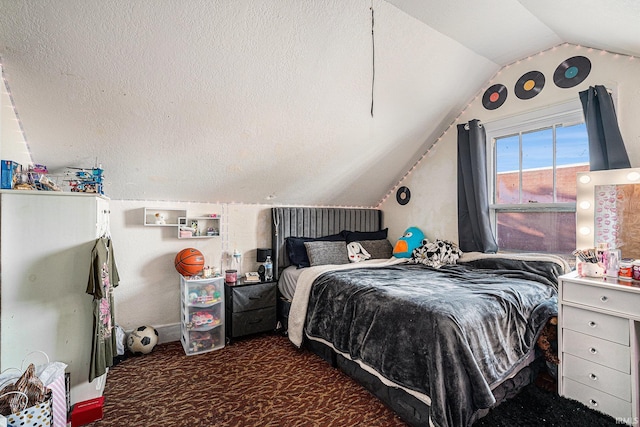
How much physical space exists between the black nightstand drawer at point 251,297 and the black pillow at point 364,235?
1236 millimetres

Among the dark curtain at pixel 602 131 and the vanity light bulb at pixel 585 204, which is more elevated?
the dark curtain at pixel 602 131

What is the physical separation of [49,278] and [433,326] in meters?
2.27

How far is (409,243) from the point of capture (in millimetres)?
3740

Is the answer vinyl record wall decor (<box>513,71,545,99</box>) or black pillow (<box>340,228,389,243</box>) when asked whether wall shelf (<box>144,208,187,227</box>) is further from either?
vinyl record wall decor (<box>513,71,545,99</box>)

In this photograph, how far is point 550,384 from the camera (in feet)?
7.03

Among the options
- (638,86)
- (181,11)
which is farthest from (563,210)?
(181,11)

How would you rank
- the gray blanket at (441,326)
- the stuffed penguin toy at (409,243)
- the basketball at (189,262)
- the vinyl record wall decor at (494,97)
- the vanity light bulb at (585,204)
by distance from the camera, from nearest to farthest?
the gray blanket at (441,326) → the vanity light bulb at (585,204) → the basketball at (189,262) → the vinyl record wall decor at (494,97) → the stuffed penguin toy at (409,243)

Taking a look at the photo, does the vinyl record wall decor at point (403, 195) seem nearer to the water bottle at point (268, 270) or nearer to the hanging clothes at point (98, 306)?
the water bottle at point (268, 270)

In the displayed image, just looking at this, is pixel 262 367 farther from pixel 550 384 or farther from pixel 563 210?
pixel 563 210

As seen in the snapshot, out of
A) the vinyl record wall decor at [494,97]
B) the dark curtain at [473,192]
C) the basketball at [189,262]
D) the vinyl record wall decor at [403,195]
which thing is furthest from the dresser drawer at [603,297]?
the basketball at [189,262]

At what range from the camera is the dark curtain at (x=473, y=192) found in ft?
10.5

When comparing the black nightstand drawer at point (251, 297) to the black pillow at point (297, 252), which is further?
→ the black pillow at point (297, 252)

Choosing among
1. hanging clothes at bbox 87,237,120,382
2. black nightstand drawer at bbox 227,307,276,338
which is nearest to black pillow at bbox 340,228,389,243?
black nightstand drawer at bbox 227,307,276,338

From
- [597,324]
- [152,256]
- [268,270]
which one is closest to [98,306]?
[152,256]
